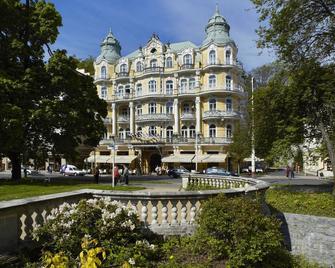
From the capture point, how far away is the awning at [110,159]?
59.8m

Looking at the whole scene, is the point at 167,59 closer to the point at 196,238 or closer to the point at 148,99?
the point at 148,99

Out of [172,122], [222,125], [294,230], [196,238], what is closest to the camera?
[196,238]

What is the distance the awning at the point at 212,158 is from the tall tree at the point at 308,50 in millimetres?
34188

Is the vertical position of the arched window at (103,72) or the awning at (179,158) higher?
the arched window at (103,72)

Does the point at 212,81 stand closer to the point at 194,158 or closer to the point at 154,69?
the point at 154,69

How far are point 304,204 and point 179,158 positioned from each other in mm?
42593

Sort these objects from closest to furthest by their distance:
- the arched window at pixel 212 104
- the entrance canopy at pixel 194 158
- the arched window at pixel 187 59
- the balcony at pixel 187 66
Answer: the entrance canopy at pixel 194 158, the arched window at pixel 212 104, the balcony at pixel 187 66, the arched window at pixel 187 59

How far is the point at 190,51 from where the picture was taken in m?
58.8

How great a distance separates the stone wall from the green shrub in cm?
359

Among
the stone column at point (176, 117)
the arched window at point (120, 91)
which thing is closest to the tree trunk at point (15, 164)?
the stone column at point (176, 117)

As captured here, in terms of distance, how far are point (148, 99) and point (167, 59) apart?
22.7 ft

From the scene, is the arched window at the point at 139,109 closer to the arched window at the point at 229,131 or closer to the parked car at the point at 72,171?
the parked car at the point at 72,171

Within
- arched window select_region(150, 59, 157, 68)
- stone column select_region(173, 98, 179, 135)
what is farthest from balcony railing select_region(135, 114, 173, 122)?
arched window select_region(150, 59, 157, 68)

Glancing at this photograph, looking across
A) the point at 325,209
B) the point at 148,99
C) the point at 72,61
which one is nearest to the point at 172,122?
the point at 148,99
